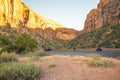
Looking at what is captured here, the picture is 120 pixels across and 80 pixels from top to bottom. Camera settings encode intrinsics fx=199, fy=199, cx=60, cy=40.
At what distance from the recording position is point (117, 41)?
96.4 meters

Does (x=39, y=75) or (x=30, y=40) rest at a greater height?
(x=30, y=40)

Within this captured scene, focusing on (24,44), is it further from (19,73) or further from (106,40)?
(106,40)

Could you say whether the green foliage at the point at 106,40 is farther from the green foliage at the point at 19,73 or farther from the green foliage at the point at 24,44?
the green foliage at the point at 19,73

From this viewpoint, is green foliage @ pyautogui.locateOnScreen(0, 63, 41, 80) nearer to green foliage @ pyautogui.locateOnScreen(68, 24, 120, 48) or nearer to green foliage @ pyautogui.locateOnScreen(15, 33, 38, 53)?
green foliage @ pyautogui.locateOnScreen(15, 33, 38, 53)

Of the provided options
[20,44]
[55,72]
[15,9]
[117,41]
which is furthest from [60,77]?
[15,9]

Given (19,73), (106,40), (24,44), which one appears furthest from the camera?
(106,40)

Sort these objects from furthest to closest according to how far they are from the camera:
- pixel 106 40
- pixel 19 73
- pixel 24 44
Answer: pixel 106 40 < pixel 24 44 < pixel 19 73

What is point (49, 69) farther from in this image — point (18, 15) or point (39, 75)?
point (18, 15)

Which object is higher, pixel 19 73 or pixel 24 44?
pixel 24 44

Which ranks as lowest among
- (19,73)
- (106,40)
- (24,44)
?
(19,73)

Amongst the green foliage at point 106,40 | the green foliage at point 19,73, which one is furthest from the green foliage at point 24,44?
the green foliage at point 106,40

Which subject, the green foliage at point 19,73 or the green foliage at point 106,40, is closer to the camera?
the green foliage at point 19,73

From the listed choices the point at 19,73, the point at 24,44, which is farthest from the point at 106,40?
the point at 19,73

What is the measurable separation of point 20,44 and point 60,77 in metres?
33.2
